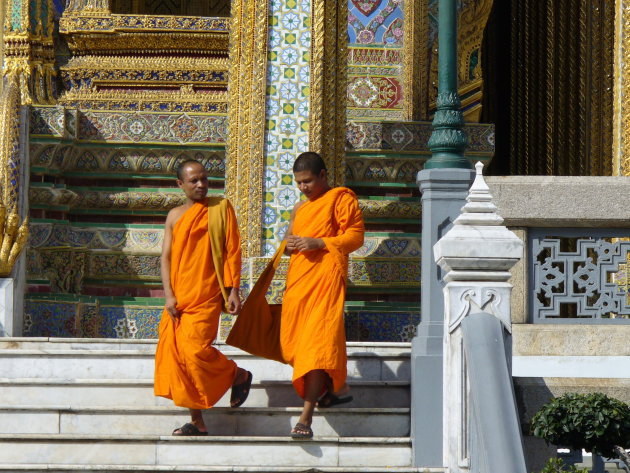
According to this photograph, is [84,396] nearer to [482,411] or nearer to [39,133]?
[482,411]

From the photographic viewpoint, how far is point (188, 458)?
8.80m

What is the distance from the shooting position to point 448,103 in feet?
31.0

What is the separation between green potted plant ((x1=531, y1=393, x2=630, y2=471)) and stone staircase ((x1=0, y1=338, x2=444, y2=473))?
3.14 feet

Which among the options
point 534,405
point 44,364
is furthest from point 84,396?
point 534,405

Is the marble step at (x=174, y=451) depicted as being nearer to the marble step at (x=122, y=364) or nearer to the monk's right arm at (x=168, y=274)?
the monk's right arm at (x=168, y=274)

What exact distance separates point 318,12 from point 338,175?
4.09 feet

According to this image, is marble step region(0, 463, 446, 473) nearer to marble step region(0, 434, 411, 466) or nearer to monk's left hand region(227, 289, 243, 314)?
marble step region(0, 434, 411, 466)

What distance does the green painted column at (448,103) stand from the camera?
9406 mm

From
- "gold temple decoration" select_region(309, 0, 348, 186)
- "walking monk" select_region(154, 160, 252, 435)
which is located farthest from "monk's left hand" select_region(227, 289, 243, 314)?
"gold temple decoration" select_region(309, 0, 348, 186)

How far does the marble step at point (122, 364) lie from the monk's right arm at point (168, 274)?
62cm

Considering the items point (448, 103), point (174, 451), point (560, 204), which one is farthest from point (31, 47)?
point (560, 204)

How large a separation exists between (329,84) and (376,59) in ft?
4.74

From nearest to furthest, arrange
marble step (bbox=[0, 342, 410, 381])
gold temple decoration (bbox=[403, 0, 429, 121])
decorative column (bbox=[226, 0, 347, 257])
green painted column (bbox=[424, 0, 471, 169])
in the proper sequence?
green painted column (bbox=[424, 0, 471, 169]), marble step (bbox=[0, 342, 410, 381]), decorative column (bbox=[226, 0, 347, 257]), gold temple decoration (bbox=[403, 0, 429, 121])

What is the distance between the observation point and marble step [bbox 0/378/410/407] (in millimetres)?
9508
